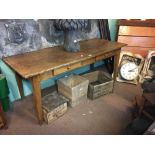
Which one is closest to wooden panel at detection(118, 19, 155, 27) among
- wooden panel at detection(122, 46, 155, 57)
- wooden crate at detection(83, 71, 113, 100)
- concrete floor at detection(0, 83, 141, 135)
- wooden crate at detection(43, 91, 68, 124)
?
wooden panel at detection(122, 46, 155, 57)

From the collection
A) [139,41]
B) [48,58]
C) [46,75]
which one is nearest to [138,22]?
[139,41]

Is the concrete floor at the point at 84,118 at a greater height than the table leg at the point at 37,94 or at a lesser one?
lesser

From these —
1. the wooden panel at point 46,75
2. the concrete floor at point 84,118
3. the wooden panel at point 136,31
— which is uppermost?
the wooden panel at point 136,31

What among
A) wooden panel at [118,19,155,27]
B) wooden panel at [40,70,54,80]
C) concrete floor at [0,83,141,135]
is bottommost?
concrete floor at [0,83,141,135]

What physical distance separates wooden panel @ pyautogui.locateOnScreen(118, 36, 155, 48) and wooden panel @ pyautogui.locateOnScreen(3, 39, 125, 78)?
56 cm

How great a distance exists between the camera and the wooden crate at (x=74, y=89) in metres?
2.04

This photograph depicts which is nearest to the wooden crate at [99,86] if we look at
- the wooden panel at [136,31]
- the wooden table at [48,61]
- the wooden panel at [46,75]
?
the wooden table at [48,61]

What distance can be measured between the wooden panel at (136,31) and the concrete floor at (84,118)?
3.43ft

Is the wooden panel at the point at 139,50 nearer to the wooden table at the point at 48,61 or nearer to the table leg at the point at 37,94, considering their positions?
the wooden table at the point at 48,61

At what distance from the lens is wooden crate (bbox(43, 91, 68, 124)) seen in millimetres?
1843

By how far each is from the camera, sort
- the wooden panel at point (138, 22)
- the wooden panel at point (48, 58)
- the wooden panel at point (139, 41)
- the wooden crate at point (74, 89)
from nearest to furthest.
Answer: the wooden panel at point (48, 58) < the wooden crate at point (74, 89) < the wooden panel at point (138, 22) < the wooden panel at point (139, 41)

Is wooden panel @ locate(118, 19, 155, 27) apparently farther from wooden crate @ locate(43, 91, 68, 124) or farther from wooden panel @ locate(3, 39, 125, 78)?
wooden crate @ locate(43, 91, 68, 124)

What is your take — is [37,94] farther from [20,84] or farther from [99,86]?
[99,86]
